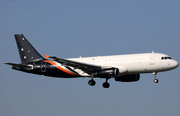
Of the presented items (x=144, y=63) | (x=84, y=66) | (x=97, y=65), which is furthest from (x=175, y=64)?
(x=84, y=66)

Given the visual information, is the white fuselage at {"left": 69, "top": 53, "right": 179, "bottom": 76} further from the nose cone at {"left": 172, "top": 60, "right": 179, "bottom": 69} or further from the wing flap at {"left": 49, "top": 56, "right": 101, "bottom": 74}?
the wing flap at {"left": 49, "top": 56, "right": 101, "bottom": 74}

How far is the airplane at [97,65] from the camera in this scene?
55.7 meters

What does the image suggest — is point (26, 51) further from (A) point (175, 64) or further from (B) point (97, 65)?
(A) point (175, 64)

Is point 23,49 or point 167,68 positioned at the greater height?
point 23,49

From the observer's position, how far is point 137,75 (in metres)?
62.7

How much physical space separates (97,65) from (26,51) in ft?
49.2

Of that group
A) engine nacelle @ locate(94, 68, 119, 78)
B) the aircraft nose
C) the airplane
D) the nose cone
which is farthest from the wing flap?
the aircraft nose

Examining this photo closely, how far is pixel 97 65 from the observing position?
5838 cm

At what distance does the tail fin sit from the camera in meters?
63.2

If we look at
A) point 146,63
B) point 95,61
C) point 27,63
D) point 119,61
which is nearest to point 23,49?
point 27,63

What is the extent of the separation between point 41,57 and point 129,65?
57.9 ft

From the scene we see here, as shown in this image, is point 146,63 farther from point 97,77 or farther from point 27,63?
point 27,63

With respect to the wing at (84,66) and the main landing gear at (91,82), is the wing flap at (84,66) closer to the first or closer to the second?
the wing at (84,66)

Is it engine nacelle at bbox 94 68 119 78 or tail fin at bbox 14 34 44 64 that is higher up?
tail fin at bbox 14 34 44 64
